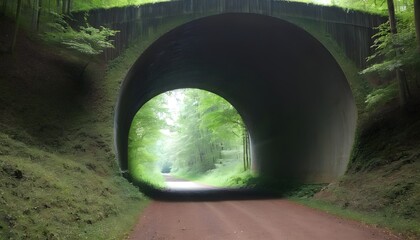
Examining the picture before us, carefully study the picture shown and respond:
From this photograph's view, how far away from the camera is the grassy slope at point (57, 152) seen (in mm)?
7204

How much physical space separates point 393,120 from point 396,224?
623 cm

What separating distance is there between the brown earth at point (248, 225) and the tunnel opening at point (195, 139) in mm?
10548

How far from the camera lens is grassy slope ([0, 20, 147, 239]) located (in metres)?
7.20

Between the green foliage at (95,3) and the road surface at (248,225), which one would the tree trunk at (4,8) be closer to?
the green foliage at (95,3)

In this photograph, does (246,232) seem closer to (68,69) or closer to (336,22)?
(68,69)

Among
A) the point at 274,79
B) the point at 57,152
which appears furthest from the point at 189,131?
the point at 57,152

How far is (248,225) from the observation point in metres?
Answer: 9.27

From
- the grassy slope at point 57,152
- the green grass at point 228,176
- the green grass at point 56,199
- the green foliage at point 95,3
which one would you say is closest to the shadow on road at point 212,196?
the grassy slope at point 57,152

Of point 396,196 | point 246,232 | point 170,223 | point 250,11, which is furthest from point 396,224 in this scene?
point 250,11

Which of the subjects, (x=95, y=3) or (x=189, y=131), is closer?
(x=95, y=3)

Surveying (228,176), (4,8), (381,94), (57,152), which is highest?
(4,8)

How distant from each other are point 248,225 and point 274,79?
39.3 ft

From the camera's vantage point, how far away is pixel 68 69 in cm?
1528

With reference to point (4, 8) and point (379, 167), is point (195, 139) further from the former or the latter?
point (379, 167)
